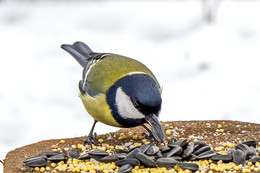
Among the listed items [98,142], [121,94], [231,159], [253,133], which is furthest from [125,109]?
[253,133]

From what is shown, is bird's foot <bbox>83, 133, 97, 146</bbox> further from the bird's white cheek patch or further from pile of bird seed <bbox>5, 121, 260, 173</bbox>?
the bird's white cheek patch

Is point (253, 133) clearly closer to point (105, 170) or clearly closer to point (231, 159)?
point (231, 159)

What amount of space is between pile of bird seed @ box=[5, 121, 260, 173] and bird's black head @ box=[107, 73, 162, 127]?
0.19 meters

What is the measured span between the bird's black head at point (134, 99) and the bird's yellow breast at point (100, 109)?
0.14 feet

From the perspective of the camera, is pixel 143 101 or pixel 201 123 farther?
pixel 201 123

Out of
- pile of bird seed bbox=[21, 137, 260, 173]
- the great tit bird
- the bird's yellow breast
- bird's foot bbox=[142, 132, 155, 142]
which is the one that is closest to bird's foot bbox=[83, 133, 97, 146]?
the great tit bird

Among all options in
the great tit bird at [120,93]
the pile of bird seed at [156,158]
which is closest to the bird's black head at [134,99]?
the great tit bird at [120,93]

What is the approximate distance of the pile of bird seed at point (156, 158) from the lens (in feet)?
9.33

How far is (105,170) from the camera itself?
2.85m

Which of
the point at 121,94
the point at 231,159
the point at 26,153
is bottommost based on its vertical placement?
the point at 231,159

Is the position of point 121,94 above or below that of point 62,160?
above

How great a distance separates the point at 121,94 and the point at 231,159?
0.77m

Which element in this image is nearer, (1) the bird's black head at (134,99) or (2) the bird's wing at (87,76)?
(1) the bird's black head at (134,99)

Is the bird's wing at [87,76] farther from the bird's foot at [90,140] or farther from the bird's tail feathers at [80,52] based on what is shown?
the bird's foot at [90,140]
